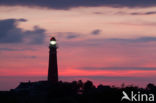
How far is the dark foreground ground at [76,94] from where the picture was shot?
57669mm

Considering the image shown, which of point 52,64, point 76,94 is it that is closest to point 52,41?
point 52,64

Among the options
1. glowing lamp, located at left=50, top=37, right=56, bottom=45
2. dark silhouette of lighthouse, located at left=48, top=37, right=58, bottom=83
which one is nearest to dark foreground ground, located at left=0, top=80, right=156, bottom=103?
dark silhouette of lighthouse, located at left=48, top=37, right=58, bottom=83

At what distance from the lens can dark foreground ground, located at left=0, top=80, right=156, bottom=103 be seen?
57.7 meters

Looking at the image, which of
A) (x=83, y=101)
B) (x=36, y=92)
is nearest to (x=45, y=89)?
(x=36, y=92)

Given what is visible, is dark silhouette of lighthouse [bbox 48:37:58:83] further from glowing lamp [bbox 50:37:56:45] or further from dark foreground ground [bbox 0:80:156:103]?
dark foreground ground [bbox 0:80:156:103]

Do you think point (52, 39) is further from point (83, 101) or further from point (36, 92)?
point (83, 101)

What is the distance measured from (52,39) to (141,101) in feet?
104

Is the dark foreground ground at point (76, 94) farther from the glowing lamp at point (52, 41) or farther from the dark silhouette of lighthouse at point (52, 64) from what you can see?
the glowing lamp at point (52, 41)

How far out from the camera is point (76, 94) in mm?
76500

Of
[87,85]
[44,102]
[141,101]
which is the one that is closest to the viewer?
[141,101]

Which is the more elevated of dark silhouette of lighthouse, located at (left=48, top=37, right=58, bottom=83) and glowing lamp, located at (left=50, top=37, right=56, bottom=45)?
glowing lamp, located at (left=50, top=37, right=56, bottom=45)

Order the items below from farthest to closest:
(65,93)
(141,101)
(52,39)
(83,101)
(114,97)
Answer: (52,39)
(65,93)
(83,101)
(114,97)
(141,101)

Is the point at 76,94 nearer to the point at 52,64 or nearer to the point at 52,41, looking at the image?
the point at 52,64

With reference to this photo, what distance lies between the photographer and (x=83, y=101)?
63062mm
